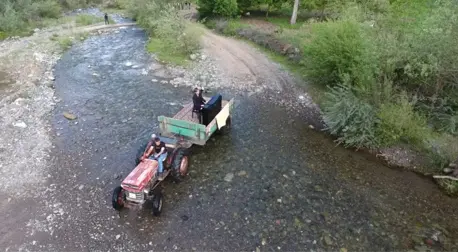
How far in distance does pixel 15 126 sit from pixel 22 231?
7.87 metres

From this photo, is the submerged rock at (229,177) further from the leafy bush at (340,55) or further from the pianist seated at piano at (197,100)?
the leafy bush at (340,55)

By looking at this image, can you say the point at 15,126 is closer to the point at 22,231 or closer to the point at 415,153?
the point at 22,231

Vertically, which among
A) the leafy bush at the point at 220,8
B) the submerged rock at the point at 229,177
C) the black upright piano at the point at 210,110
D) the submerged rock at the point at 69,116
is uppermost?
the leafy bush at the point at 220,8

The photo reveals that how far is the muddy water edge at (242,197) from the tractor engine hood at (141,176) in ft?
3.65

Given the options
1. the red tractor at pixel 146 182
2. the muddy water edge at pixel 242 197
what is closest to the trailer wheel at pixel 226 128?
the muddy water edge at pixel 242 197

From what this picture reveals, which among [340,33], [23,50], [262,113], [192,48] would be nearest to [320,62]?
[340,33]

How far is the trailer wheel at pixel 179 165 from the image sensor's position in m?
12.8

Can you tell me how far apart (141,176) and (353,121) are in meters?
9.66

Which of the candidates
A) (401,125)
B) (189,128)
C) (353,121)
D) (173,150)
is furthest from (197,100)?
(401,125)

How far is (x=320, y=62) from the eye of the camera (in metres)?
20.2

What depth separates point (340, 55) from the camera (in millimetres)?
18938

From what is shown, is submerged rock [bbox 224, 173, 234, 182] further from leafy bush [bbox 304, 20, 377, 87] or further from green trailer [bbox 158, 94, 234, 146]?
leafy bush [bbox 304, 20, 377, 87]

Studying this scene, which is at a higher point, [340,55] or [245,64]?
[340,55]

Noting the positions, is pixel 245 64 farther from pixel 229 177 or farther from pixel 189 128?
pixel 229 177
